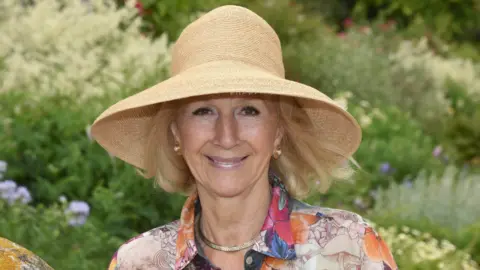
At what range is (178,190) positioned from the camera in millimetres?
3143

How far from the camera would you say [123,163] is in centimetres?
573

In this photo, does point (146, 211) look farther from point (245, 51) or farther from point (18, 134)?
point (245, 51)

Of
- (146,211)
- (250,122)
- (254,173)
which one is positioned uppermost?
(250,122)

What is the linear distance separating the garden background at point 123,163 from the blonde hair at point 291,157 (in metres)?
0.49

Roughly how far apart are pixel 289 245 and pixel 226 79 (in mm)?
652

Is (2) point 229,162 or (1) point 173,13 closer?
(2) point 229,162

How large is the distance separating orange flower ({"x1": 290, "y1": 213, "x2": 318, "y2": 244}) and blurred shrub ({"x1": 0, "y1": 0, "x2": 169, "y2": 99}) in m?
4.67

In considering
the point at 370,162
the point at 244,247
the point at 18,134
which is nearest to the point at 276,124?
the point at 244,247

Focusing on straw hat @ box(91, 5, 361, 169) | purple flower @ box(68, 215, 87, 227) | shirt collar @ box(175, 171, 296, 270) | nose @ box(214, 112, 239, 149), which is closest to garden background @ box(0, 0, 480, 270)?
purple flower @ box(68, 215, 87, 227)

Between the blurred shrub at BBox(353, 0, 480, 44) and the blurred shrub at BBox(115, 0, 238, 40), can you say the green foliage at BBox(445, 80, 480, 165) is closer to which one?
the blurred shrub at BBox(115, 0, 238, 40)

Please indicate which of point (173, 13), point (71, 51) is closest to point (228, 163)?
point (71, 51)

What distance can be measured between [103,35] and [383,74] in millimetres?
5336

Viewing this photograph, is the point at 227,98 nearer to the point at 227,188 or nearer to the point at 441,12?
the point at 227,188

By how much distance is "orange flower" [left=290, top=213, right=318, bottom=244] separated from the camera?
2705 millimetres
